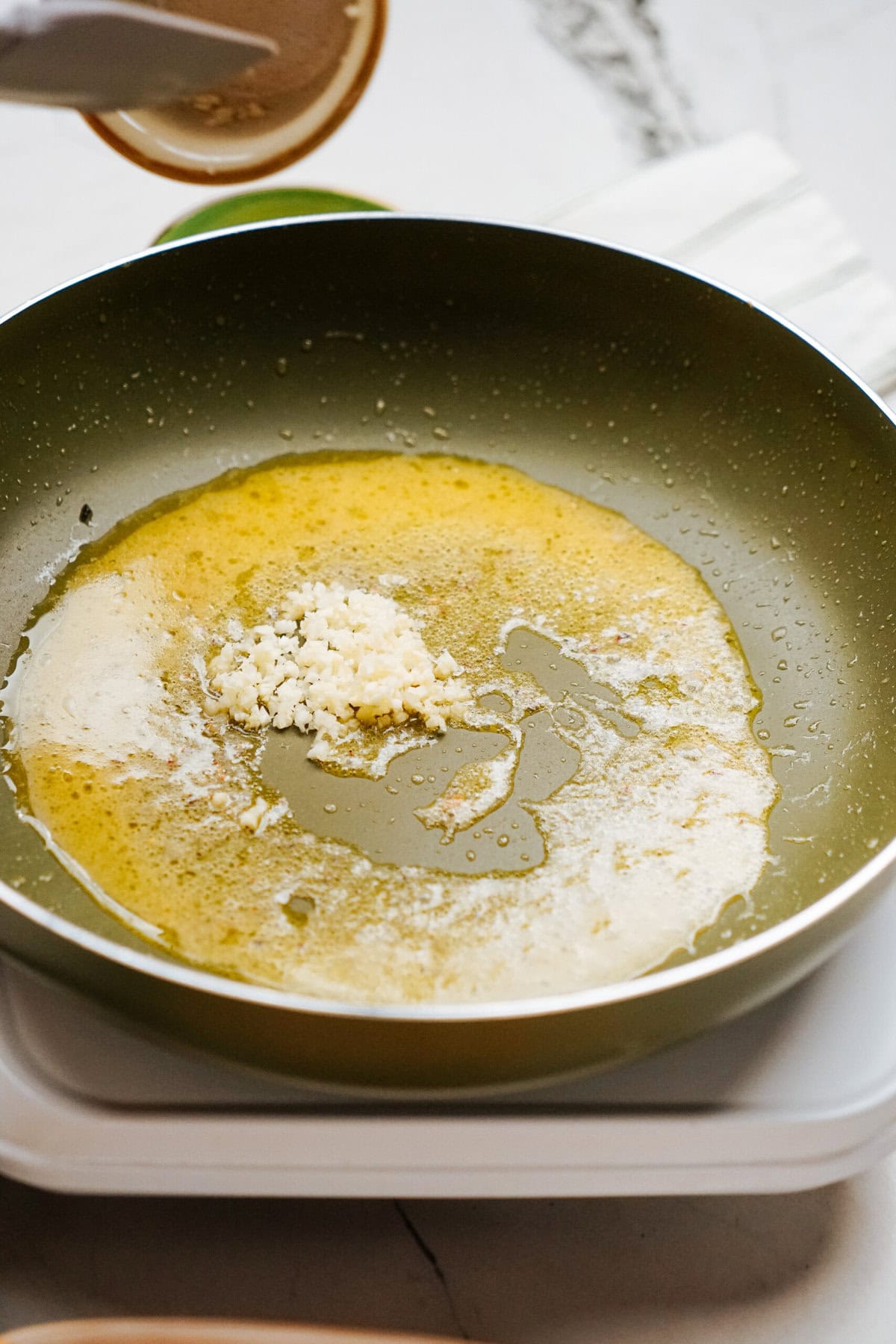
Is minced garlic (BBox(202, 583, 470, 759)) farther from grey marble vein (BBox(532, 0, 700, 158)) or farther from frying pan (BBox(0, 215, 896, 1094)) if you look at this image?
grey marble vein (BBox(532, 0, 700, 158))

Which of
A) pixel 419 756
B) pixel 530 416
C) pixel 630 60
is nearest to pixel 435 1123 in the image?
pixel 419 756

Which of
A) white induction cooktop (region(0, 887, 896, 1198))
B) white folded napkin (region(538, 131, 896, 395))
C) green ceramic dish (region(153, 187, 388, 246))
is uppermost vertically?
green ceramic dish (region(153, 187, 388, 246))

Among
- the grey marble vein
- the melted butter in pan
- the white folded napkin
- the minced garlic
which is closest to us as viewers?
the melted butter in pan

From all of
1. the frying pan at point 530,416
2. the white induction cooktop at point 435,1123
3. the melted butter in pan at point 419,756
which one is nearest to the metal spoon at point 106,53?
the frying pan at point 530,416

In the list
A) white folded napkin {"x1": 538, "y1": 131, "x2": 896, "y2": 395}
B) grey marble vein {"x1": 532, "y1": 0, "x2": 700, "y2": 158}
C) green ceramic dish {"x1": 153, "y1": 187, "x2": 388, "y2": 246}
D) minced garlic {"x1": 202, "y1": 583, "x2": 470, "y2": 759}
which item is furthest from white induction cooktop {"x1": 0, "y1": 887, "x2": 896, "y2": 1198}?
grey marble vein {"x1": 532, "y1": 0, "x2": 700, "y2": 158}

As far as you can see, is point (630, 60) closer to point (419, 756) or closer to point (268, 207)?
point (268, 207)

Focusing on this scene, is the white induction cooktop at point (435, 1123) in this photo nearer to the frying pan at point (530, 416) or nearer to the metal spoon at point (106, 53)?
the frying pan at point (530, 416)
